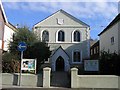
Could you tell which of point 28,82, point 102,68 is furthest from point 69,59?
point 28,82

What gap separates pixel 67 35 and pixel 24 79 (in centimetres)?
2142

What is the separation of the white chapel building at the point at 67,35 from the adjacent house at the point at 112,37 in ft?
10.0

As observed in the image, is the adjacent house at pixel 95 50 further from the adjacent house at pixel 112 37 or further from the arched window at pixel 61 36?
the arched window at pixel 61 36

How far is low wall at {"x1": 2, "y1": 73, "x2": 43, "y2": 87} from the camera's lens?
18906 millimetres

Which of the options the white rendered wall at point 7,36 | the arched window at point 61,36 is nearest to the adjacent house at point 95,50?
the arched window at point 61,36

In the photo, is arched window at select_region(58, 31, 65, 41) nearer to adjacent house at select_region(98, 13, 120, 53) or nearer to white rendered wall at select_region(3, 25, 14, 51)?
adjacent house at select_region(98, 13, 120, 53)

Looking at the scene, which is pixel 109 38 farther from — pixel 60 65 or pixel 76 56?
pixel 60 65

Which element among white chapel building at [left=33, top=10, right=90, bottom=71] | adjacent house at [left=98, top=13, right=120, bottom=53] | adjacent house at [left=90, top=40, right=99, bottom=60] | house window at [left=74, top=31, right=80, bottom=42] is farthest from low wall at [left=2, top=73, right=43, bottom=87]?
adjacent house at [left=90, top=40, right=99, bottom=60]

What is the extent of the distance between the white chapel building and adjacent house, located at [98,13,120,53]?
3061mm

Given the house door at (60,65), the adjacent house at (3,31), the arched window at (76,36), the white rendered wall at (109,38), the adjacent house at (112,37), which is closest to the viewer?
the adjacent house at (112,37)

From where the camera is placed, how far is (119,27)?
28.7 m

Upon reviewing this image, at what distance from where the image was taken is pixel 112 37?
32500mm

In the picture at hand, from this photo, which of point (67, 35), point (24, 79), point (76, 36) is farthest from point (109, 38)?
point (24, 79)

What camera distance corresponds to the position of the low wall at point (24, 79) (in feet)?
62.0
